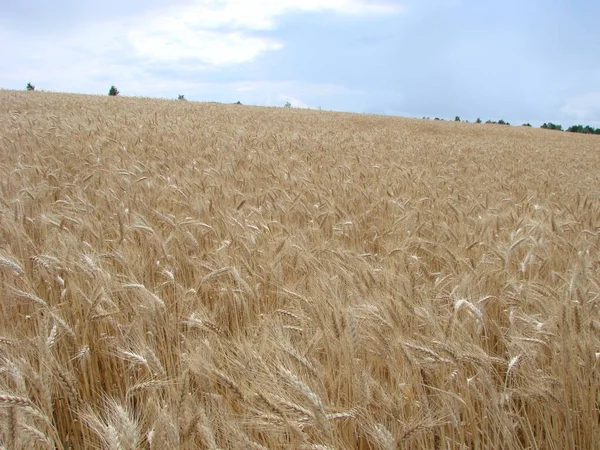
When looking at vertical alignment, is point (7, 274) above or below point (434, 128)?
below

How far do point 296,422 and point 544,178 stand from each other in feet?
25.7

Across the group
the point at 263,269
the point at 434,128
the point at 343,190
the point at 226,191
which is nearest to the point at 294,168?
the point at 343,190

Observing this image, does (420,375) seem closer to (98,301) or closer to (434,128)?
(98,301)

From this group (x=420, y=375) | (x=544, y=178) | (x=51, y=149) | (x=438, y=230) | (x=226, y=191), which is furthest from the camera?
(x=544, y=178)

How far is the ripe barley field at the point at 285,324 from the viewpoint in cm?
126

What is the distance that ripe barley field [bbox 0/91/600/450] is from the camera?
126cm

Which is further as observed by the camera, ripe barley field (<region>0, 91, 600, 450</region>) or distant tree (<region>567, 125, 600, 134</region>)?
distant tree (<region>567, 125, 600, 134</region>)

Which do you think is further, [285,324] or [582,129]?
[582,129]

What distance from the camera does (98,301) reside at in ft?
5.80

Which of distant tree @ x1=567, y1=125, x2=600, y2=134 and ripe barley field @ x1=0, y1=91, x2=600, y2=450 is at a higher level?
distant tree @ x1=567, y1=125, x2=600, y2=134

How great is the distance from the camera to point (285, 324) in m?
1.88

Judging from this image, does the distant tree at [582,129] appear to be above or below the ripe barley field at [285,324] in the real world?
above

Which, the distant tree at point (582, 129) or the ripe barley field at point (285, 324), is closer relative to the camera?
the ripe barley field at point (285, 324)

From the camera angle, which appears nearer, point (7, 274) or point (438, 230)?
point (7, 274)
